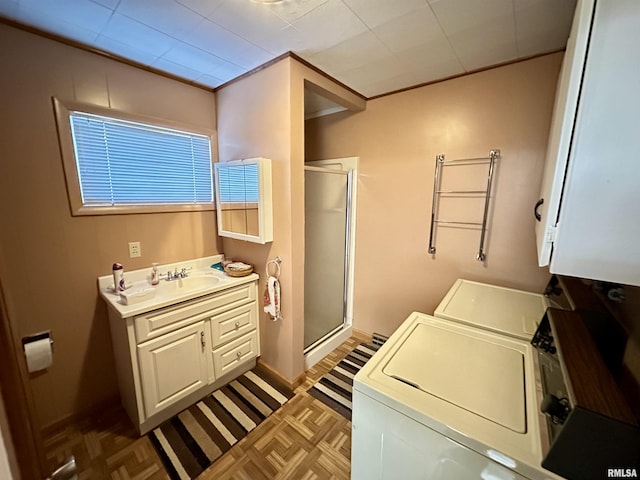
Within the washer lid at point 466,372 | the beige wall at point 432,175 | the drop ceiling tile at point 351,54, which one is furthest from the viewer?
the beige wall at point 432,175

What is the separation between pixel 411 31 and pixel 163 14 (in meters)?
1.31

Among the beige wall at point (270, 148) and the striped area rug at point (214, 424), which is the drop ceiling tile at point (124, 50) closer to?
the beige wall at point (270, 148)

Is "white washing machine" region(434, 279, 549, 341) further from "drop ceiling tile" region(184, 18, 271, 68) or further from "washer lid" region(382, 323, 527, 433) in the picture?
"drop ceiling tile" region(184, 18, 271, 68)

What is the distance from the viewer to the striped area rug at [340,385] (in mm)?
1895

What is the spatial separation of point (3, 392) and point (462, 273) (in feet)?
7.76

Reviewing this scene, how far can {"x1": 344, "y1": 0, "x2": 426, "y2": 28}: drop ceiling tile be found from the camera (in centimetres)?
121

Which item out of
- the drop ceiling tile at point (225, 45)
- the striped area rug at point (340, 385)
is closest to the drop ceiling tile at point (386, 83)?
the drop ceiling tile at point (225, 45)

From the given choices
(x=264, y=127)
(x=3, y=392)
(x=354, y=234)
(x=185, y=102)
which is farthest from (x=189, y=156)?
(x=3, y=392)

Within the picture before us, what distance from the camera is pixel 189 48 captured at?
161 centimetres

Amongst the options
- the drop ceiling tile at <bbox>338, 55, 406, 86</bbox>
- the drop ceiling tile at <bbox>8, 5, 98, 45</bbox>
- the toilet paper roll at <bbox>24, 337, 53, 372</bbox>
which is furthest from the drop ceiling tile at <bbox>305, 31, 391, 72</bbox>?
the toilet paper roll at <bbox>24, 337, 53, 372</bbox>

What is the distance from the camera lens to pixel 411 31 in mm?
1420

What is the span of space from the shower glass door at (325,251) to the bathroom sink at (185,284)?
820mm

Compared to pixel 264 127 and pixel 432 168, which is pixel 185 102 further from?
pixel 432 168

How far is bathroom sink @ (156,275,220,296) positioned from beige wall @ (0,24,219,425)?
0.23 meters
